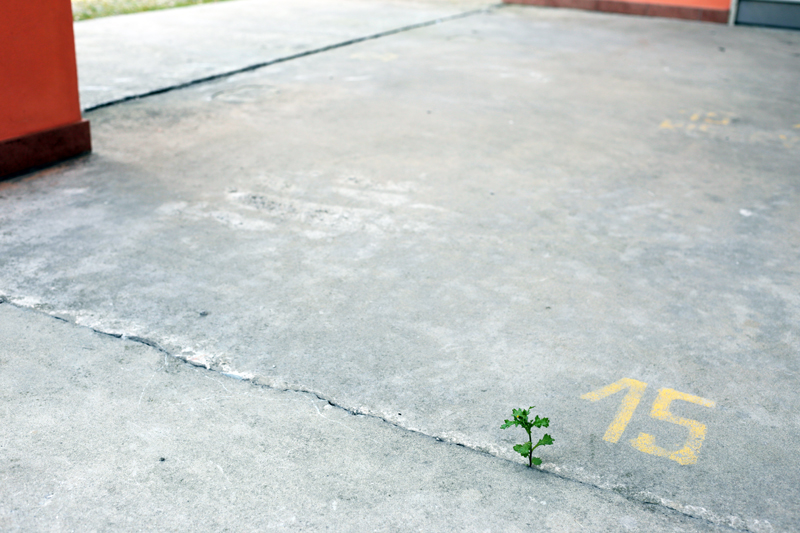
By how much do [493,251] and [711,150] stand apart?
2.97m

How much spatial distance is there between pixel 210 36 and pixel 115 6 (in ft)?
11.4

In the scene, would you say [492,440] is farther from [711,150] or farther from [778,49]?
[778,49]

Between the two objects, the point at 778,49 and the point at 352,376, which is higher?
the point at 778,49

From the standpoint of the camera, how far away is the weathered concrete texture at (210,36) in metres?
7.61

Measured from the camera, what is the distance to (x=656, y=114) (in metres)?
6.97

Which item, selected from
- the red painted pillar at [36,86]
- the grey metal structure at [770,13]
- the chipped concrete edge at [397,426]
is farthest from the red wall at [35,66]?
the grey metal structure at [770,13]

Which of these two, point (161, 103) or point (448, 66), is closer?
point (161, 103)

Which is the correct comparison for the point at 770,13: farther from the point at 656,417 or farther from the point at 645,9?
the point at 656,417

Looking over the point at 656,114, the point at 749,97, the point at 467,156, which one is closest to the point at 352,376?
the point at 467,156

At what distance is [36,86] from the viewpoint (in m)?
4.87

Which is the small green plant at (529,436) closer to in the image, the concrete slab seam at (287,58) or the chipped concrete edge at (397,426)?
the chipped concrete edge at (397,426)

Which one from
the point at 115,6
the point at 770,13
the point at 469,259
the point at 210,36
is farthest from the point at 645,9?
the point at 469,259

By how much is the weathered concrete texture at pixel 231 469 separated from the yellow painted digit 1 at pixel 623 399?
337 millimetres

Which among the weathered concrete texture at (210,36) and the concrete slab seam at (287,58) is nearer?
the concrete slab seam at (287,58)
